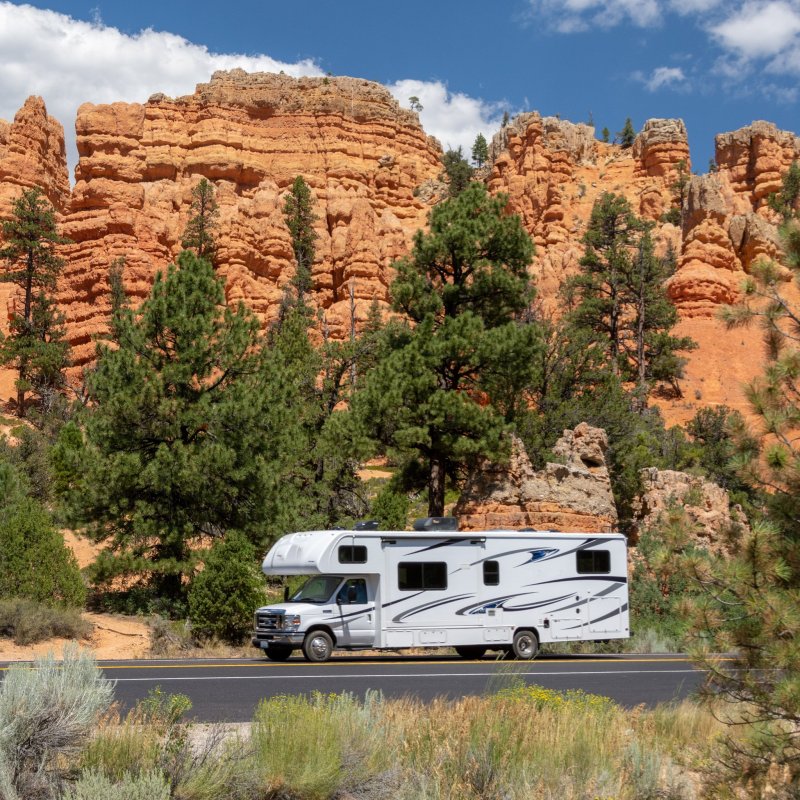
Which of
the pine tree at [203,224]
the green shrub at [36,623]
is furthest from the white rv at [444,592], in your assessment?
the pine tree at [203,224]

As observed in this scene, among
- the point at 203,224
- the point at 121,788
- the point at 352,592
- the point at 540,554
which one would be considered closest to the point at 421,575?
the point at 352,592

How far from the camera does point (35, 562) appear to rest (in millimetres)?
23031

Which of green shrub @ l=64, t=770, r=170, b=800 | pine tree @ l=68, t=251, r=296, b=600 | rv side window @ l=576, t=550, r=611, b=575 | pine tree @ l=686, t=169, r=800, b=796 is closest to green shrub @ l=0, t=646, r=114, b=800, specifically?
green shrub @ l=64, t=770, r=170, b=800

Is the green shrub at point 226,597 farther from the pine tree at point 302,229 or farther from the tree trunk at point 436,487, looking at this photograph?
the pine tree at point 302,229

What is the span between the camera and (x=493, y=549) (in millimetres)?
20406

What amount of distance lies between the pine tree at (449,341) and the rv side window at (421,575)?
8.66 m

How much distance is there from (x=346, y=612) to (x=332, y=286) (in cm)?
5711

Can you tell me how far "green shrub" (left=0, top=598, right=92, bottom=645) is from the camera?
805 inches

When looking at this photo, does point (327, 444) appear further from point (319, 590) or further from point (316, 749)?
point (316, 749)

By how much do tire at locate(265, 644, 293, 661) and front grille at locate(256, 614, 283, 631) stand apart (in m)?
0.38

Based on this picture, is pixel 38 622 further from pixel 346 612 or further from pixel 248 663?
pixel 346 612

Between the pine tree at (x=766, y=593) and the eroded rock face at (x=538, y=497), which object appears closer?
the pine tree at (x=766, y=593)

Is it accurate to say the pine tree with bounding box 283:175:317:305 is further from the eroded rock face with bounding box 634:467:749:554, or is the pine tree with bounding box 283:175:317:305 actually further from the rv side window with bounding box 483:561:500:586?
the rv side window with bounding box 483:561:500:586

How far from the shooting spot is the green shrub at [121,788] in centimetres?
620
